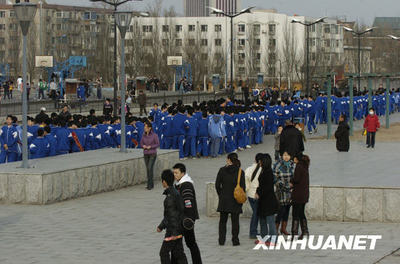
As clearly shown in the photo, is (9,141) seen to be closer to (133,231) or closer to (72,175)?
(72,175)

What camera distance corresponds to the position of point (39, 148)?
70.4 ft

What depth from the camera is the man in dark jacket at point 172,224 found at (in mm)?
10953

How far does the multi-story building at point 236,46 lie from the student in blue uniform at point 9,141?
64.5 metres

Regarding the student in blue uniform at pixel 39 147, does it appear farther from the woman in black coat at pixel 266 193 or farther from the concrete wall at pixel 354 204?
the woman in black coat at pixel 266 193

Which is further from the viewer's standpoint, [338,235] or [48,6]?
[48,6]

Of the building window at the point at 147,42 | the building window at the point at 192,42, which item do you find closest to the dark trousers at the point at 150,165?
the building window at the point at 147,42

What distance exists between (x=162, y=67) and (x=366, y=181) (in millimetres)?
75471

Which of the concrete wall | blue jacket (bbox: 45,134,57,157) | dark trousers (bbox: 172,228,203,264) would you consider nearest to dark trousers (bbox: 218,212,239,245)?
dark trousers (bbox: 172,228,203,264)

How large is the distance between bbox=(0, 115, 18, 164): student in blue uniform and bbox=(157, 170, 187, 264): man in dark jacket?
460 inches

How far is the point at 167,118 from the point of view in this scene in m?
27.0

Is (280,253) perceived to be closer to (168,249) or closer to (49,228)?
(168,249)

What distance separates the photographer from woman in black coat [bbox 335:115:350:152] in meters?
26.1

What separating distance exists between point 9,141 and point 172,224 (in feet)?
39.0

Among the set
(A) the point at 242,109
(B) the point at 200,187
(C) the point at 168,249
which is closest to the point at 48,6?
(A) the point at 242,109
